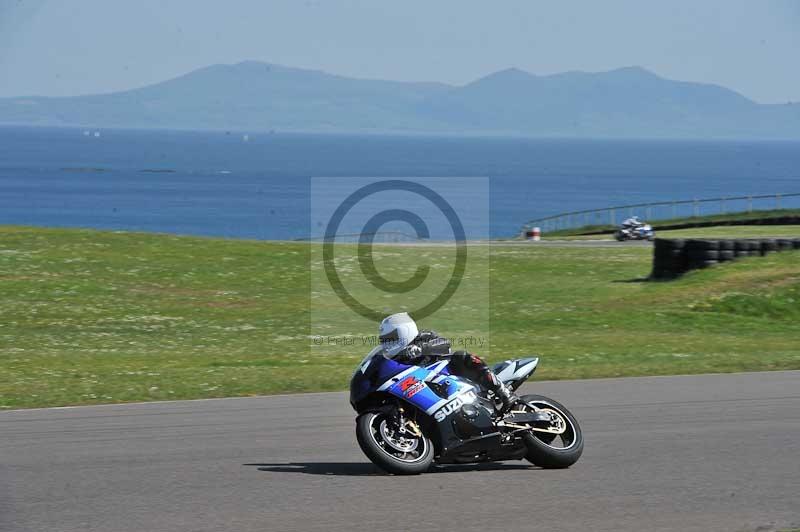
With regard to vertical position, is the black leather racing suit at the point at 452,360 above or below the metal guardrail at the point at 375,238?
above

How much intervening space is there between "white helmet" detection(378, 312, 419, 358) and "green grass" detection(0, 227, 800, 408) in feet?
18.6

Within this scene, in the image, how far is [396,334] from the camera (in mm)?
9250

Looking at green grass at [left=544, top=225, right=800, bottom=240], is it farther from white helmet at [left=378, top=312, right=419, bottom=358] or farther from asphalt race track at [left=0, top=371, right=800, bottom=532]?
white helmet at [left=378, top=312, right=419, bottom=358]

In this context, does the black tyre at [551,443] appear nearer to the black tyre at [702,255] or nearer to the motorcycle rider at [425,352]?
the motorcycle rider at [425,352]

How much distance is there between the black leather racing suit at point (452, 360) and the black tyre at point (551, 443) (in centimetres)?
30

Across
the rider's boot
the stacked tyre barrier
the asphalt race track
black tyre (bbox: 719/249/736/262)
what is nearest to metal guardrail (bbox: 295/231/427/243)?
the stacked tyre barrier

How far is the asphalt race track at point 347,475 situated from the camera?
7.77 m

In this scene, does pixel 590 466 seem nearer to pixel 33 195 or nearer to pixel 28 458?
pixel 28 458

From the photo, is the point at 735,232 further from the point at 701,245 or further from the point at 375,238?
the point at 375,238

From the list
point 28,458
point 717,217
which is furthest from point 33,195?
point 28,458

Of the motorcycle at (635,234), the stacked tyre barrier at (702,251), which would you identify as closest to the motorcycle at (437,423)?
the stacked tyre barrier at (702,251)

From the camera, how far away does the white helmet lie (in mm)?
9219

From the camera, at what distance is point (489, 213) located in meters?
153

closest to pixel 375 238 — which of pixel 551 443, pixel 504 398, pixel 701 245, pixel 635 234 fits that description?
pixel 635 234
